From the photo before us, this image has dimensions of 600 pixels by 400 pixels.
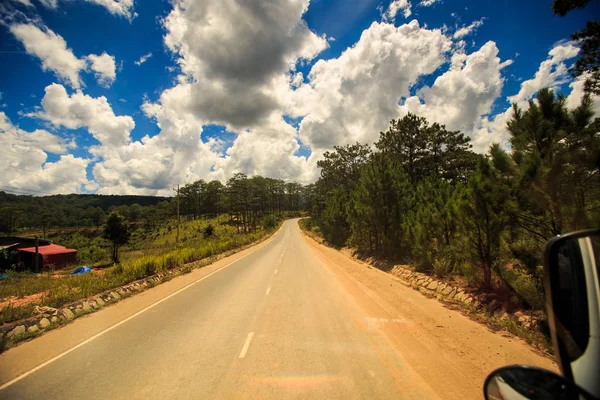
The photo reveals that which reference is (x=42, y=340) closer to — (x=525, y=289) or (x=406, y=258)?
(x=525, y=289)

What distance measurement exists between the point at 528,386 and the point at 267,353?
470cm

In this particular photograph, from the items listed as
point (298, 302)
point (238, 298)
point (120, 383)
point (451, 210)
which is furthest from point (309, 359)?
point (451, 210)

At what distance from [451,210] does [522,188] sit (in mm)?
3061

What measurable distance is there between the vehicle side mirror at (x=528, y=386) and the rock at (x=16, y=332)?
1025 centimetres

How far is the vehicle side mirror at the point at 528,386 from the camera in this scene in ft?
4.67

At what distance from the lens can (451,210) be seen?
8977 millimetres

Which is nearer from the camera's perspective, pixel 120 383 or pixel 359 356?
pixel 120 383

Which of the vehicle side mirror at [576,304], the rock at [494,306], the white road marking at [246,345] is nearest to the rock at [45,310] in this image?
the white road marking at [246,345]

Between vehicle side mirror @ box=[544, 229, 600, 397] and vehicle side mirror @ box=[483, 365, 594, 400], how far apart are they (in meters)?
0.07

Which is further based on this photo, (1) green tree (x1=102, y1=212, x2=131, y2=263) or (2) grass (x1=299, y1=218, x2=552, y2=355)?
(1) green tree (x1=102, y1=212, x2=131, y2=263)

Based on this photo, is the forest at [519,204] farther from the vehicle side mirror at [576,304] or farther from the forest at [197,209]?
the forest at [197,209]

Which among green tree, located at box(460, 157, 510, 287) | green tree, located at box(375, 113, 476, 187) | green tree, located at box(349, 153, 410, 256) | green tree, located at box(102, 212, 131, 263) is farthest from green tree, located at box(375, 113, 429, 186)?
green tree, located at box(102, 212, 131, 263)

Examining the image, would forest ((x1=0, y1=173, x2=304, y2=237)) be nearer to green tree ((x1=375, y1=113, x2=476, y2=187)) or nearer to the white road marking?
green tree ((x1=375, y1=113, x2=476, y2=187))

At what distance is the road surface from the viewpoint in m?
4.28
